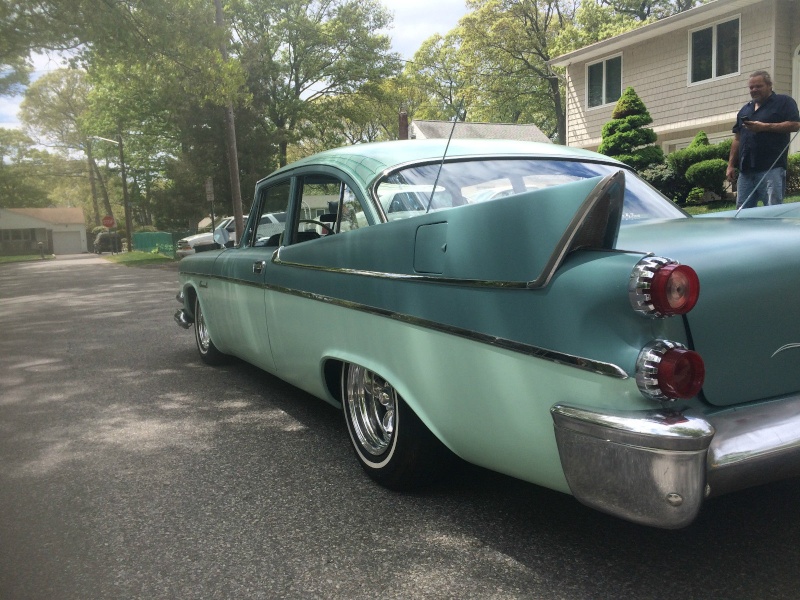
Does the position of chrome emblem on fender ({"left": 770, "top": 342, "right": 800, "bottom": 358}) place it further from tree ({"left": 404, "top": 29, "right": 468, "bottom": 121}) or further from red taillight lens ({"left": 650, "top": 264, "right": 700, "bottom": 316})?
tree ({"left": 404, "top": 29, "right": 468, "bottom": 121})

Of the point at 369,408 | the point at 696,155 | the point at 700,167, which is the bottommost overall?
the point at 369,408

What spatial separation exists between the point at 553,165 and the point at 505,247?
1451 mm

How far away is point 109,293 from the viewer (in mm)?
15133

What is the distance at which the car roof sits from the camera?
356 centimetres

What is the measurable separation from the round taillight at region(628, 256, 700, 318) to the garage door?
8340cm

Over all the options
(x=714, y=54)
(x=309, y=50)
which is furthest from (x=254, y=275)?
(x=309, y=50)

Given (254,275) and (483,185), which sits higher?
(483,185)

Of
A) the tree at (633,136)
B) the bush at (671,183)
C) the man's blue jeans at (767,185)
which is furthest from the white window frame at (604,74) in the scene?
the man's blue jeans at (767,185)

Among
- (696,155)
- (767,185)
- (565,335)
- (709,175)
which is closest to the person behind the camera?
(565,335)

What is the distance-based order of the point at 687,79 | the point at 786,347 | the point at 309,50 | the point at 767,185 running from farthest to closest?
the point at 309,50, the point at 687,79, the point at 767,185, the point at 786,347

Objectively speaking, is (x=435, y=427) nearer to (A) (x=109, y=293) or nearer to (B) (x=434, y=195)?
(B) (x=434, y=195)

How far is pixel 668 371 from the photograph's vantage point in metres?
1.99

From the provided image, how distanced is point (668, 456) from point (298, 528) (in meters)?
1.61

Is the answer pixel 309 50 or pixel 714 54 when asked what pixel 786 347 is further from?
pixel 309 50
